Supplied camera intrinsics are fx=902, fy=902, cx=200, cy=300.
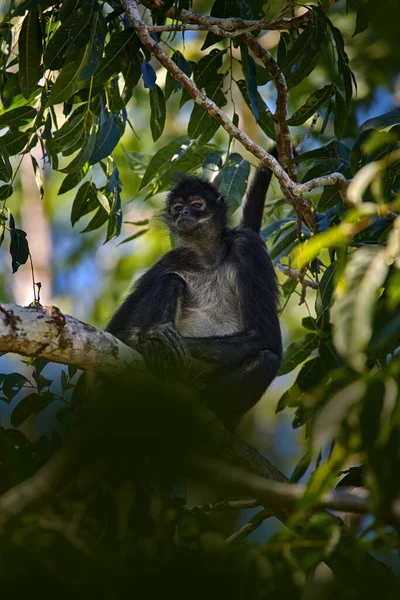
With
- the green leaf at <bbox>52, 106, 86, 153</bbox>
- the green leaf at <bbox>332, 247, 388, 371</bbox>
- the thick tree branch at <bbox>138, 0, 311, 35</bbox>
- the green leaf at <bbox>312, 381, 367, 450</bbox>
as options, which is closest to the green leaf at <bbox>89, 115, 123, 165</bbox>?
the green leaf at <bbox>52, 106, 86, 153</bbox>

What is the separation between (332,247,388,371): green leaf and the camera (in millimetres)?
2119

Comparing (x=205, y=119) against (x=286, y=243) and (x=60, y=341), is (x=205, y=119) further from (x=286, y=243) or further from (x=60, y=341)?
(x=60, y=341)

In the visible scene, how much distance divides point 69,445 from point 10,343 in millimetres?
975

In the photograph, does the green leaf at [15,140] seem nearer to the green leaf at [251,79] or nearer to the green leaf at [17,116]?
the green leaf at [17,116]

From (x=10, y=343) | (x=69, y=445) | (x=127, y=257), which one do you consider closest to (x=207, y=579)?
(x=69, y=445)

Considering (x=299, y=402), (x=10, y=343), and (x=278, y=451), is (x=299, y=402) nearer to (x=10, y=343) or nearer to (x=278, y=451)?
(x=10, y=343)

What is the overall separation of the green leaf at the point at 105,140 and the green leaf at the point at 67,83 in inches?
12.3

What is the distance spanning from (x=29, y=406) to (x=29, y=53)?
1.90 metres

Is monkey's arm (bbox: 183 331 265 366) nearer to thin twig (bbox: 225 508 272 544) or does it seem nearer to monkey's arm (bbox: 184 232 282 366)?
monkey's arm (bbox: 184 232 282 366)

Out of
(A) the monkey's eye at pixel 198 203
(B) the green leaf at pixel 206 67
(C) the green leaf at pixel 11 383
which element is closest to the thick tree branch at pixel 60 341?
(C) the green leaf at pixel 11 383

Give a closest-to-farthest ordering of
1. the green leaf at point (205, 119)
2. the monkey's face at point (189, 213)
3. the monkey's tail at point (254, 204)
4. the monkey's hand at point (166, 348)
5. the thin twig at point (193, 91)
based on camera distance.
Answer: the thin twig at point (193, 91) → the monkey's hand at point (166, 348) → the green leaf at point (205, 119) → the monkey's face at point (189, 213) → the monkey's tail at point (254, 204)

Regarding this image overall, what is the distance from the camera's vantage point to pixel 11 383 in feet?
14.1

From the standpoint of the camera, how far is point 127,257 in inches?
631

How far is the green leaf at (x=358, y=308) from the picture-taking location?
2119mm
